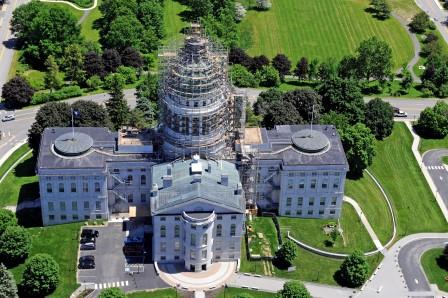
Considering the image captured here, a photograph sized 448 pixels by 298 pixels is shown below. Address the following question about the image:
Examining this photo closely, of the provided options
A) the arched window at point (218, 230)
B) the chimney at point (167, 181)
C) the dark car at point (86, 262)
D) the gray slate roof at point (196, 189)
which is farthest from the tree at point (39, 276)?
the arched window at point (218, 230)

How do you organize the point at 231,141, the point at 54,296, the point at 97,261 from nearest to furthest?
1. the point at 54,296
2. the point at 97,261
3. the point at 231,141

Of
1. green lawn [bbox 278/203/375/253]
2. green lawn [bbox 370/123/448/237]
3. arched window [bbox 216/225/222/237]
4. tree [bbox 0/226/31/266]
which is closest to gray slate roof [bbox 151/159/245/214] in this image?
arched window [bbox 216/225/222/237]

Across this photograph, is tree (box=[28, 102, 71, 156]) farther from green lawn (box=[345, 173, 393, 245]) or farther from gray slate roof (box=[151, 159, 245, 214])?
green lawn (box=[345, 173, 393, 245])

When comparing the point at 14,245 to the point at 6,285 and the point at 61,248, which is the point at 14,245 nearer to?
the point at 61,248

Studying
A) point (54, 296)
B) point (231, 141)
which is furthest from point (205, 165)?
point (54, 296)

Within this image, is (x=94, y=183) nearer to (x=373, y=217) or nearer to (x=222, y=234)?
(x=222, y=234)

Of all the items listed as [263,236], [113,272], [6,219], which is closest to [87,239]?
[113,272]

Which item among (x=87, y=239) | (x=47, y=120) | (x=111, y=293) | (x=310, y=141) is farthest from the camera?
(x=47, y=120)
